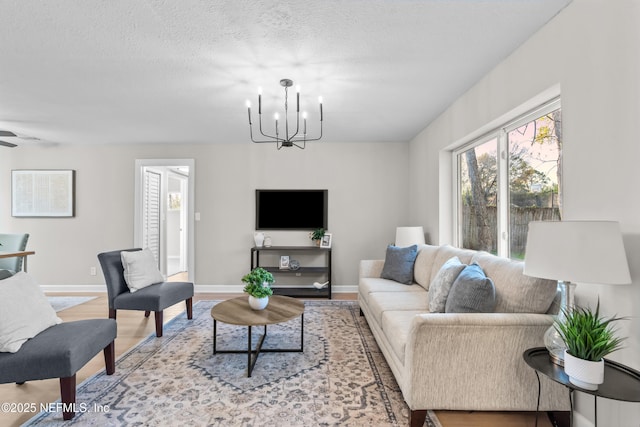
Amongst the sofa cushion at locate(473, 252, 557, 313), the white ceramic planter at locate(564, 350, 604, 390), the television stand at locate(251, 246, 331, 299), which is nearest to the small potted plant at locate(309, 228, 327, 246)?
the television stand at locate(251, 246, 331, 299)

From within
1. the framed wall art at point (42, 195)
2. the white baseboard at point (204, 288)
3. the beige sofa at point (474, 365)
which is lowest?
the white baseboard at point (204, 288)

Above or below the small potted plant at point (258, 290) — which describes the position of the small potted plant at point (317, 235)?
above

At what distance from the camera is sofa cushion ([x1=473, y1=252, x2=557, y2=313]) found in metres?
1.76

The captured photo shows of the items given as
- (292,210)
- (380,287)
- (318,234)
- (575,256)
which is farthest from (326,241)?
(575,256)

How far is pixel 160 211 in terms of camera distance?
557 cm

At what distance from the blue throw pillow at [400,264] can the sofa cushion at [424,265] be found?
5 centimetres

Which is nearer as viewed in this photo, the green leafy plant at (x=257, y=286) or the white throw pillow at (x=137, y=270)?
the green leafy plant at (x=257, y=286)

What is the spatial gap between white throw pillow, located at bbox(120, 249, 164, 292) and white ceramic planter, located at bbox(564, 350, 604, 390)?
3463 millimetres

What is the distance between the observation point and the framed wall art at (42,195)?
15.9ft

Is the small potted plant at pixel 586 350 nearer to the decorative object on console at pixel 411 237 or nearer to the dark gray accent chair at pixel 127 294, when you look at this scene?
the decorative object on console at pixel 411 237

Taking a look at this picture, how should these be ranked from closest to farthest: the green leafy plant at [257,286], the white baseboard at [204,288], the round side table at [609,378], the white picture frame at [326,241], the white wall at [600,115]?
the round side table at [609,378], the white wall at [600,115], the green leafy plant at [257,286], the white picture frame at [326,241], the white baseboard at [204,288]

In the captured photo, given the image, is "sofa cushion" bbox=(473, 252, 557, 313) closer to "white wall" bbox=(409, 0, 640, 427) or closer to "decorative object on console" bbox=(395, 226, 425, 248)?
"white wall" bbox=(409, 0, 640, 427)

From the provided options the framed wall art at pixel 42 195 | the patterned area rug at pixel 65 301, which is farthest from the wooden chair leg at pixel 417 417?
the framed wall art at pixel 42 195

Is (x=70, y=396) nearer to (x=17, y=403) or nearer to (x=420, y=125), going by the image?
(x=17, y=403)
